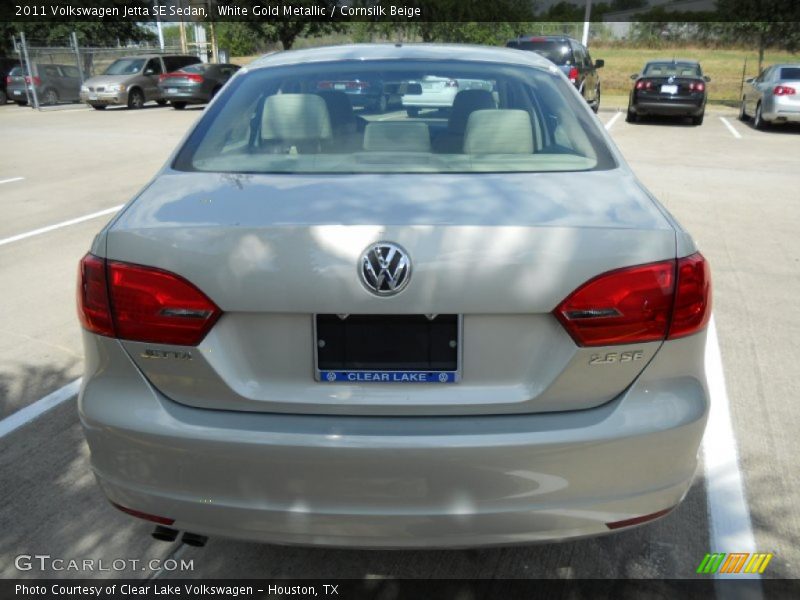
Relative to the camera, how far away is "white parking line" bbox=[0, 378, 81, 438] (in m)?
3.71

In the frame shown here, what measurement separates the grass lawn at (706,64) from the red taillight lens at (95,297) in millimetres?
26298

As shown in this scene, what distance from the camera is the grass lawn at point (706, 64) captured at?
30.2 metres

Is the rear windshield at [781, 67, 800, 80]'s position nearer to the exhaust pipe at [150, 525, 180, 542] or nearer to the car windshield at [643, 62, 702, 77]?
the car windshield at [643, 62, 702, 77]

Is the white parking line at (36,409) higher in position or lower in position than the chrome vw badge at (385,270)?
lower

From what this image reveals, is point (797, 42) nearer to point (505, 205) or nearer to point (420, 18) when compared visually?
point (420, 18)

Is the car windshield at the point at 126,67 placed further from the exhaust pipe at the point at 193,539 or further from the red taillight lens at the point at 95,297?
the exhaust pipe at the point at 193,539

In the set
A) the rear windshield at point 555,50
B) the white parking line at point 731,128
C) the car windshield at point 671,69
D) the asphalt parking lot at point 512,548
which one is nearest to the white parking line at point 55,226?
the asphalt parking lot at point 512,548

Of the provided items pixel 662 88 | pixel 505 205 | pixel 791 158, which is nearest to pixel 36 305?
pixel 505 205

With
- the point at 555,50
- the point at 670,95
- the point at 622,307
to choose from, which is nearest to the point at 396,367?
the point at 622,307

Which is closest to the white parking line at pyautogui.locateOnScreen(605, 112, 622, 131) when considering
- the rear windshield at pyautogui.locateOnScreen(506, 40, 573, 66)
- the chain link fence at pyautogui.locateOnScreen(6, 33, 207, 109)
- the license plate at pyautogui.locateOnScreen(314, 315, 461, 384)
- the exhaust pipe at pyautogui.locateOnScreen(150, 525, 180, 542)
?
the rear windshield at pyautogui.locateOnScreen(506, 40, 573, 66)

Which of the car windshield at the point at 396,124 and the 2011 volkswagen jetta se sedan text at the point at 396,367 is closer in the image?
the 2011 volkswagen jetta se sedan text at the point at 396,367

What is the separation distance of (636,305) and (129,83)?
86.4 ft

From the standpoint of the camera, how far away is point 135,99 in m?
25.9

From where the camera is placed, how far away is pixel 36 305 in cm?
545
